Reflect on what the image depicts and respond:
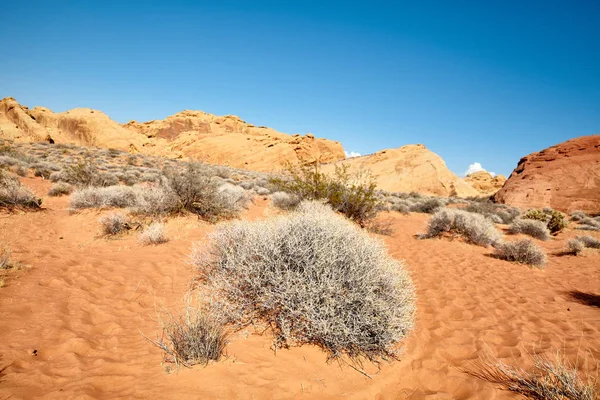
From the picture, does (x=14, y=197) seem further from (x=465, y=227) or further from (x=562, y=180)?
(x=562, y=180)

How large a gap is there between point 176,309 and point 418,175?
30.5m

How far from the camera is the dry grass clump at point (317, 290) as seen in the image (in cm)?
276

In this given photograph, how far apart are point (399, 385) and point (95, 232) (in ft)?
22.4

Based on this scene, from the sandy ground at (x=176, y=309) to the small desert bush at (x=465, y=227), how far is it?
2325 millimetres

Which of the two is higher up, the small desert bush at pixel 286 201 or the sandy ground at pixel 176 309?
the small desert bush at pixel 286 201

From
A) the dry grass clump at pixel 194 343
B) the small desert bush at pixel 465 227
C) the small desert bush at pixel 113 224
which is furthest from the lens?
the small desert bush at pixel 465 227

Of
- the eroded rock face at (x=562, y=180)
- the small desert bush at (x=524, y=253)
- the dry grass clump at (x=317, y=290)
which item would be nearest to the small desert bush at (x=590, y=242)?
the small desert bush at (x=524, y=253)

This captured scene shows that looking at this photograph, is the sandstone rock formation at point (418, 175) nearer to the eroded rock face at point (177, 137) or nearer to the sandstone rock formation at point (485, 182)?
the sandstone rock formation at point (485, 182)

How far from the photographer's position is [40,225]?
615cm

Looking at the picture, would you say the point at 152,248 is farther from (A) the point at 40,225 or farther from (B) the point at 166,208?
(A) the point at 40,225

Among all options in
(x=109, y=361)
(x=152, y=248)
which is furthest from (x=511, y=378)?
A: (x=152, y=248)

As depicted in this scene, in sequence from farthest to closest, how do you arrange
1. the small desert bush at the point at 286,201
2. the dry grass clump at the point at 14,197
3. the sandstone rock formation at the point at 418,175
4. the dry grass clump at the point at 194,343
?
the sandstone rock formation at the point at 418,175, the small desert bush at the point at 286,201, the dry grass clump at the point at 14,197, the dry grass clump at the point at 194,343

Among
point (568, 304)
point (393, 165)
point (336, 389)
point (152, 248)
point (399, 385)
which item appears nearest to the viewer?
point (336, 389)

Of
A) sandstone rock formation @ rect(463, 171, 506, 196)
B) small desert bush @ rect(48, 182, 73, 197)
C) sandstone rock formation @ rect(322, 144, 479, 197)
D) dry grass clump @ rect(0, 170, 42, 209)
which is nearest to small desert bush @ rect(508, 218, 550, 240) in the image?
sandstone rock formation @ rect(322, 144, 479, 197)
